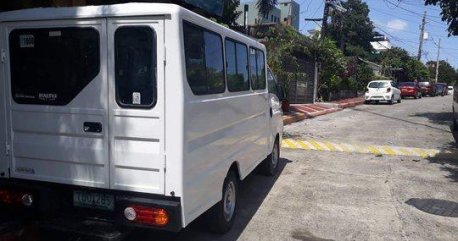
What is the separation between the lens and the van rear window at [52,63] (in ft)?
13.3

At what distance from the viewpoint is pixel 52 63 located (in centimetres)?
420

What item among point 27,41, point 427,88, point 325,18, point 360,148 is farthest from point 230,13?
point 427,88

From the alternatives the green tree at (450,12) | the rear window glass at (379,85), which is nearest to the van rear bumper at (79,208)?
the green tree at (450,12)

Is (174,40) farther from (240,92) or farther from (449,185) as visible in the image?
(449,185)

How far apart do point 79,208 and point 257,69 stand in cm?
360

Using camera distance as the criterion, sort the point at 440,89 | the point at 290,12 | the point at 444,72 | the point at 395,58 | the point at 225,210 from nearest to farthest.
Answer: the point at 225,210 < the point at 290,12 < the point at 440,89 < the point at 395,58 < the point at 444,72

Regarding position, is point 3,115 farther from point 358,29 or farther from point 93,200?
point 358,29

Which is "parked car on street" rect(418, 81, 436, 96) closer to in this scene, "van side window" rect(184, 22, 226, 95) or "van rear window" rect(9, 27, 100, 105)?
"van side window" rect(184, 22, 226, 95)

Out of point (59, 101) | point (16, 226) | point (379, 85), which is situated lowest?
point (16, 226)

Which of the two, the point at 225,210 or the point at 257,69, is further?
the point at 257,69

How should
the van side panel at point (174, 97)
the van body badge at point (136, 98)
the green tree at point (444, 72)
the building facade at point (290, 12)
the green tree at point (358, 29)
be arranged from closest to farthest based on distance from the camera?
the van side panel at point (174, 97) < the van body badge at point (136, 98) < the building facade at point (290, 12) < the green tree at point (358, 29) < the green tree at point (444, 72)

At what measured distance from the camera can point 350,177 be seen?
8.38 m

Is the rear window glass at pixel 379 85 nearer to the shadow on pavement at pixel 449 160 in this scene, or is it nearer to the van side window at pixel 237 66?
the shadow on pavement at pixel 449 160

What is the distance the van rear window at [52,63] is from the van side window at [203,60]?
82cm
